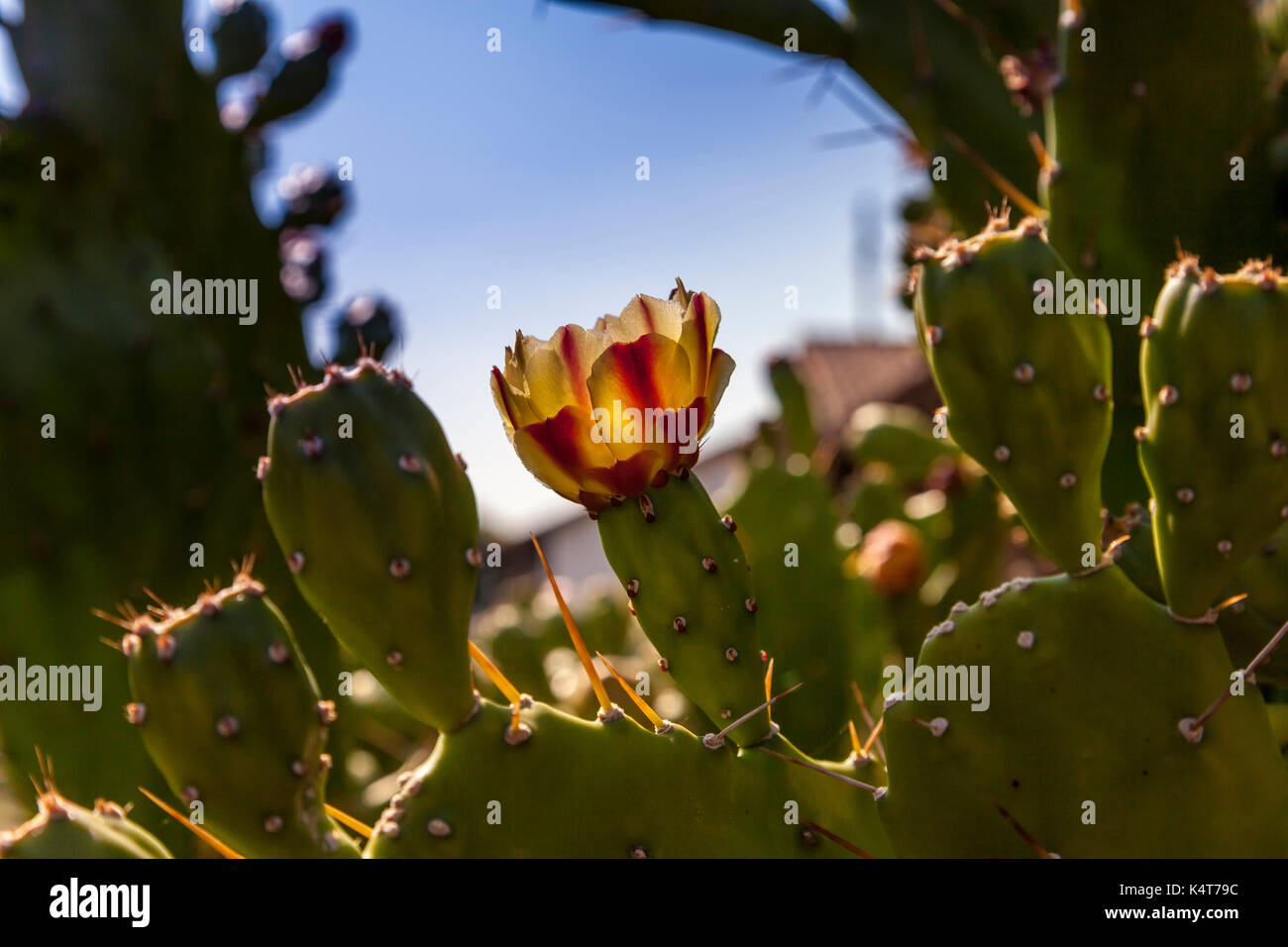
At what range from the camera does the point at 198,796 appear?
2.73 ft

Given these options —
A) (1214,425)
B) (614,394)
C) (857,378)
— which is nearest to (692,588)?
(614,394)

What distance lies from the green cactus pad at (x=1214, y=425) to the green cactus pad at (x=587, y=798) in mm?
403

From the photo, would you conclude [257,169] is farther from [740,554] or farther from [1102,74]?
[740,554]

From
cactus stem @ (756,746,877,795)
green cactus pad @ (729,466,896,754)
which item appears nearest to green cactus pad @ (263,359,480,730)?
cactus stem @ (756,746,877,795)

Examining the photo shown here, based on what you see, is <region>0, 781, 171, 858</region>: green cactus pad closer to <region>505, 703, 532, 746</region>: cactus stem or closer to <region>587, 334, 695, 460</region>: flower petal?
Answer: <region>505, 703, 532, 746</region>: cactus stem

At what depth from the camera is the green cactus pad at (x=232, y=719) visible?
82cm

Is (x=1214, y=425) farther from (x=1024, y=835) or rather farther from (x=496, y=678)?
(x=496, y=678)

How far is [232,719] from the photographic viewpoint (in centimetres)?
82

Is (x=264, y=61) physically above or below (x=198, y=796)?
above

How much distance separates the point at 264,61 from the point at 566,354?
2.71 meters

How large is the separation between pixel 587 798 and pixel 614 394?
338 mm
